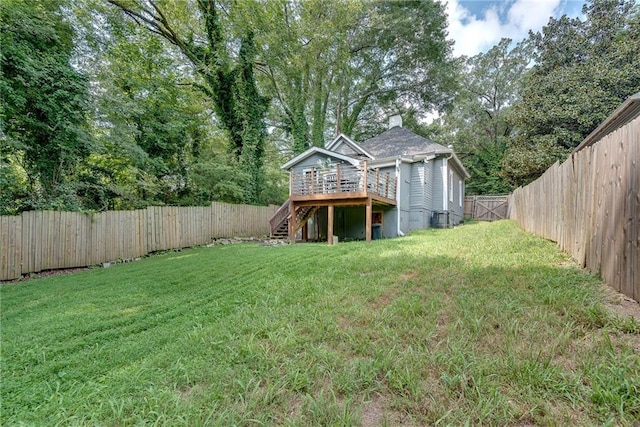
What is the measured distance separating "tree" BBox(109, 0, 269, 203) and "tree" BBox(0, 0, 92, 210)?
711cm

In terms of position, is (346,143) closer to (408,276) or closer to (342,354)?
(408,276)

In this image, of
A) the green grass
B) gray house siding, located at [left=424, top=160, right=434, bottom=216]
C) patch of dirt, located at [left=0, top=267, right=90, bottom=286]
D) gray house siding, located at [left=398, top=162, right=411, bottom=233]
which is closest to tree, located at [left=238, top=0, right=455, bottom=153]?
gray house siding, located at [left=398, top=162, right=411, bottom=233]

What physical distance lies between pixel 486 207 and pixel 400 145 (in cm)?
1012

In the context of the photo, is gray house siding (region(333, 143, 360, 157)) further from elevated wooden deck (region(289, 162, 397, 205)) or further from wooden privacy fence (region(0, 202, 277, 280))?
wooden privacy fence (region(0, 202, 277, 280))

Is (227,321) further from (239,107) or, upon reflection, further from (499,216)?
(499,216)

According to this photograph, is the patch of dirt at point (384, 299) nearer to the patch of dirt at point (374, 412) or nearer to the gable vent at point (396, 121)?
the patch of dirt at point (374, 412)

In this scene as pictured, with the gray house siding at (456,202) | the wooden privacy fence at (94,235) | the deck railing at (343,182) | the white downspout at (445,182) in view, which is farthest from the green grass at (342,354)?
the gray house siding at (456,202)

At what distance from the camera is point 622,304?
8.50 ft

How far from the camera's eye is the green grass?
70.2 inches

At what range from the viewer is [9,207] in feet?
23.8

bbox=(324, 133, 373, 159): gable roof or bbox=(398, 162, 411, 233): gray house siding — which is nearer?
bbox=(398, 162, 411, 233): gray house siding

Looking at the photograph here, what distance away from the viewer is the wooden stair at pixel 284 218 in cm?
1292

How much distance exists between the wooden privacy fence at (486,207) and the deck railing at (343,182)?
38.3 feet

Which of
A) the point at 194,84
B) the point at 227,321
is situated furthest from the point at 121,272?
the point at 194,84
